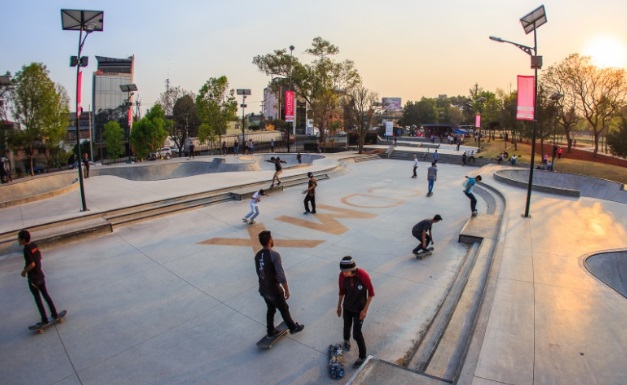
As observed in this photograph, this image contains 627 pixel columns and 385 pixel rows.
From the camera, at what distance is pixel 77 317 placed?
6.06 metres

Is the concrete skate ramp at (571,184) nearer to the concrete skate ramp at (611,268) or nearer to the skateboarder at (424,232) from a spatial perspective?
the concrete skate ramp at (611,268)

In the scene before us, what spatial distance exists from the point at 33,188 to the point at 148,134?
17695 mm

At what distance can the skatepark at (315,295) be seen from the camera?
15.3 ft

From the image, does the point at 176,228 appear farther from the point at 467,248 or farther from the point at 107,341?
the point at 467,248

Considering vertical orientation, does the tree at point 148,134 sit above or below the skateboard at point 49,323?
above

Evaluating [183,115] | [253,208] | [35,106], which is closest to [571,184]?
[253,208]

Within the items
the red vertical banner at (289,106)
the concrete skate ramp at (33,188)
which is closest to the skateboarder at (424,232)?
the concrete skate ramp at (33,188)

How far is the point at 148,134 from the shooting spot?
3409 cm

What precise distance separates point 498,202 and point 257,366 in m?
14.5

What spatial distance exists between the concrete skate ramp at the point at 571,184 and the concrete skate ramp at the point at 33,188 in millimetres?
23476

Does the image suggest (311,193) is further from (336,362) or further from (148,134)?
(148,134)

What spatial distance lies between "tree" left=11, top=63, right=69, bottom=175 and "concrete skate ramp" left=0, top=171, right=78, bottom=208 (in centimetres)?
509

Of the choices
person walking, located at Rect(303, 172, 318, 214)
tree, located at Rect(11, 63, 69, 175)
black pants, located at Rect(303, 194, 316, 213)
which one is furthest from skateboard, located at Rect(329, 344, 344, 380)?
tree, located at Rect(11, 63, 69, 175)

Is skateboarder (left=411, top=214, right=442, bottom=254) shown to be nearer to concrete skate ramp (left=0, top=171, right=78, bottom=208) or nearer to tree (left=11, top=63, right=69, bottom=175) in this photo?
concrete skate ramp (left=0, top=171, right=78, bottom=208)
